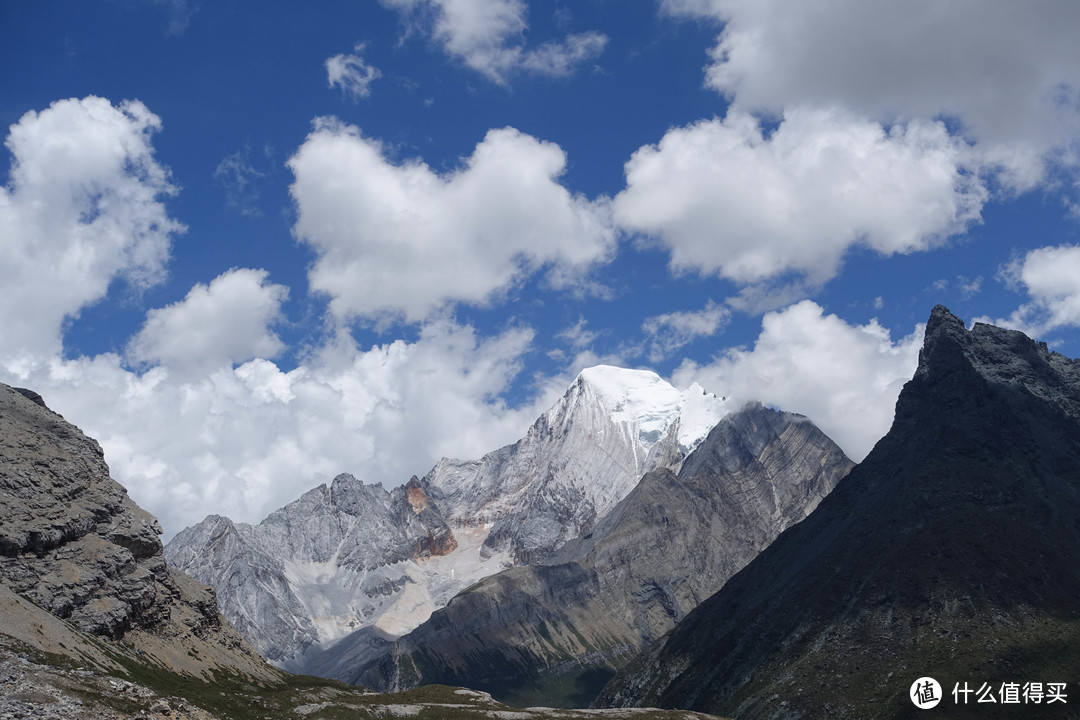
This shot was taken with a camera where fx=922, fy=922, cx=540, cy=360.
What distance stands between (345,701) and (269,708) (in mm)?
22818

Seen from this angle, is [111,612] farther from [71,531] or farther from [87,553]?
[71,531]

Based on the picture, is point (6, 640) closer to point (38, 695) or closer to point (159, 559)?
point (38, 695)

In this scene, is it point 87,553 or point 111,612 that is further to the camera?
point 87,553

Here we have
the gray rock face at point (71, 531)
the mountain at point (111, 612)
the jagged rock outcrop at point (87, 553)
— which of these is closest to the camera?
the mountain at point (111, 612)

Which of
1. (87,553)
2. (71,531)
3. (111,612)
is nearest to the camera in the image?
(111,612)

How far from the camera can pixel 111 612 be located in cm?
14588

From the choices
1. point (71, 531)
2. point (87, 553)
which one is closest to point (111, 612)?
point (87, 553)

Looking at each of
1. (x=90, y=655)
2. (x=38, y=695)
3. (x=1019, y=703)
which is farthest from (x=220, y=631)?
(x=1019, y=703)

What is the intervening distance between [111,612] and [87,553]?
44.3 feet

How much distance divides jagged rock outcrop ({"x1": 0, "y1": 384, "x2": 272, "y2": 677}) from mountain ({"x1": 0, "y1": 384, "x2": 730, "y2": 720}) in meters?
0.25

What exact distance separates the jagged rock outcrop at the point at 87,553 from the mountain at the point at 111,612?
25 cm

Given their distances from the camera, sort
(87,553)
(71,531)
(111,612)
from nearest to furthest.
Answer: (111,612) → (87,553) → (71,531)

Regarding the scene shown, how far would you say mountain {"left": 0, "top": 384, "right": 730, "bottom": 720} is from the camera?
120688 millimetres

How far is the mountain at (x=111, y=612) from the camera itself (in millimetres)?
120688
